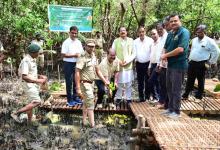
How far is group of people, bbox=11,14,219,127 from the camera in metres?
7.11

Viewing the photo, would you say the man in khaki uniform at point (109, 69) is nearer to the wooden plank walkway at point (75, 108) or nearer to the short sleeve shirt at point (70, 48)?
the wooden plank walkway at point (75, 108)

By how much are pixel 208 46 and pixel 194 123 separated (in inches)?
115

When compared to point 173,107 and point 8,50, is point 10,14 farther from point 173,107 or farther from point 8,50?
point 173,107

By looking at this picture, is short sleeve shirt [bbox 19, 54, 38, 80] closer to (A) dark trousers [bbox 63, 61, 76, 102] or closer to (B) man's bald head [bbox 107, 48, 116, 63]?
(A) dark trousers [bbox 63, 61, 76, 102]

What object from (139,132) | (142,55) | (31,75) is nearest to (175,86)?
(139,132)

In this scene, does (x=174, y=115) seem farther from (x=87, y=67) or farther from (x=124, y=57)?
(x=124, y=57)

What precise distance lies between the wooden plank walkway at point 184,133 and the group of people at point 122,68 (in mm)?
476

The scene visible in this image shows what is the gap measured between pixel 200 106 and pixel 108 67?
2384 mm

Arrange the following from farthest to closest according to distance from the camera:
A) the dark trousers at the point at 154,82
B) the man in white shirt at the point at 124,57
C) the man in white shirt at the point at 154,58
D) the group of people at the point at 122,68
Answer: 1. the man in white shirt at the point at 124,57
2. the dark trousers at the point at 154,82
3. the man in white shirt at the point at 154,58
4. the group of people at the point at 122,68

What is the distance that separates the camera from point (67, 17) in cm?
1030

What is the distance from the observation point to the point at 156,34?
8117mm

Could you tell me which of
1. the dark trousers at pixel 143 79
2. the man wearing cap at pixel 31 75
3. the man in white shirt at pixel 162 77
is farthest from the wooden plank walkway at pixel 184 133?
the man wearing cap at pixel 31 75

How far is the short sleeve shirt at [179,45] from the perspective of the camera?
625cm

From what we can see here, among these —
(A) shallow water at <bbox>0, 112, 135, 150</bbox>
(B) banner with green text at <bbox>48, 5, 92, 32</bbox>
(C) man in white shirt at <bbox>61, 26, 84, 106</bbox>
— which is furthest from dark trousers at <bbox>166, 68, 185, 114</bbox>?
(B) banner with green text at <bbox>48, 5, 92, 32</bbox>
